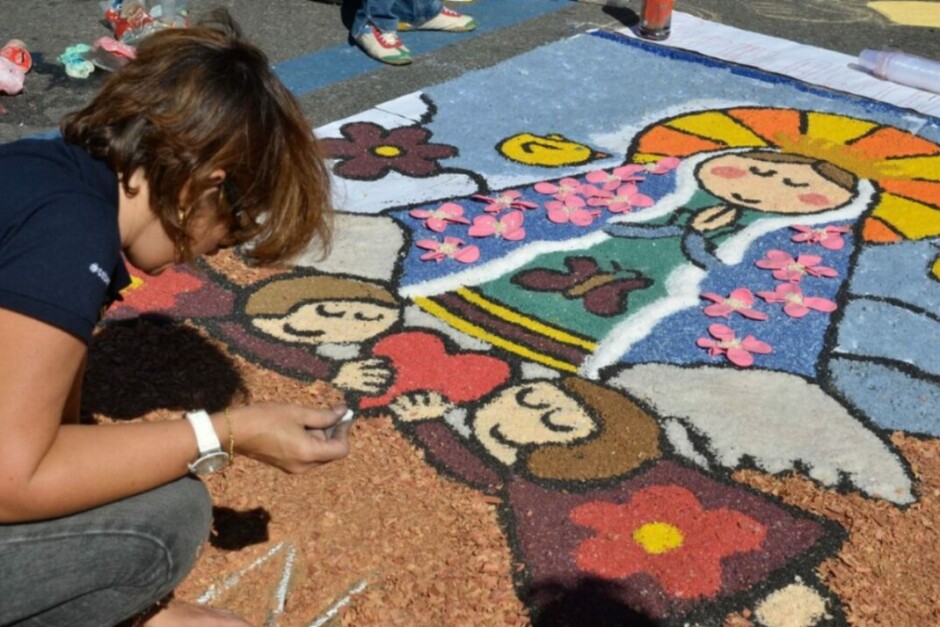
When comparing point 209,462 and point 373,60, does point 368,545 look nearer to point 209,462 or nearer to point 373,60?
point 209,462

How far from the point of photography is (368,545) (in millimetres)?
2760

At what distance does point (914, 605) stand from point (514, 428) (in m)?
1.07

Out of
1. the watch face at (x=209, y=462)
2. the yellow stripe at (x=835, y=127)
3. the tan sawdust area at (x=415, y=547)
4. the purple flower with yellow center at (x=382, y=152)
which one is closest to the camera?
the watch face at (x=209, y=462)

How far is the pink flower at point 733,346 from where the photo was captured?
3.51 meters

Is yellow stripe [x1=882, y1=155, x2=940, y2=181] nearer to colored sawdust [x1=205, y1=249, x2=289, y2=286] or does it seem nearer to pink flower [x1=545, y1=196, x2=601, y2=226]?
pink flower [x1=545, y1=196, x2=601, y2=226]

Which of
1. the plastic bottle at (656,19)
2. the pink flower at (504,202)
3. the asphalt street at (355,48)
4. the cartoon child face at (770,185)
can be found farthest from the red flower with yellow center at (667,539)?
the plastic bottle at (656,19)

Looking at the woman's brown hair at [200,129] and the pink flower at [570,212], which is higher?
the woman's brown hair at [200,129]

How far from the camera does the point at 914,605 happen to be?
8.56ft

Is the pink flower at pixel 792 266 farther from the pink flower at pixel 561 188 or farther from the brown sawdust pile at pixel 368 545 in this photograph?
the brown sawdust pile at pixel 368 545

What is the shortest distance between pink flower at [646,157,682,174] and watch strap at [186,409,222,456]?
9.53ft

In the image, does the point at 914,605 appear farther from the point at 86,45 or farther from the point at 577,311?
the point at 86,45

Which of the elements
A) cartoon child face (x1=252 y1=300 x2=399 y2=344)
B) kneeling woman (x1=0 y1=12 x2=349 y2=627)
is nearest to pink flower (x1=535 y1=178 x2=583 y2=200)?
cartoon child face (x1=252 y1=300 x2=399 y2=344)

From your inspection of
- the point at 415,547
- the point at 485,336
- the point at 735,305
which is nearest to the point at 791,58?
the point at 735,305

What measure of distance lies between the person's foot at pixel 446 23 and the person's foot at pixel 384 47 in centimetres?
40
